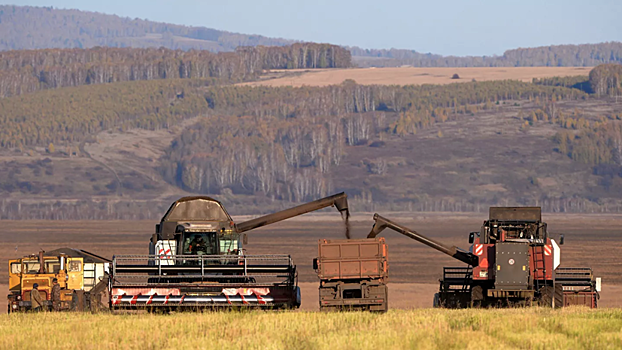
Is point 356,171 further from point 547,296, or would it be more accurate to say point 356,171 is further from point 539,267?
point 547,296

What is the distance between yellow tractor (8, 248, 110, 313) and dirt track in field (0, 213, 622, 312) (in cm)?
472

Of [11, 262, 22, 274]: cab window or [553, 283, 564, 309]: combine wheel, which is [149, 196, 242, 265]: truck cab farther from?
[553, 283, 564, 309]: combine wheel

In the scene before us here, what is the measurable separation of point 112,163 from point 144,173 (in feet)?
23.1

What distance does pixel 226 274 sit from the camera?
28844mm

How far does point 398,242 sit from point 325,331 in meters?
68.4

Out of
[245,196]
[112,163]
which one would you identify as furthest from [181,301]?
[112,163]

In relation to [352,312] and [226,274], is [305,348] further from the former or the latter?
[226,274]

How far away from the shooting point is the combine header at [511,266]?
29375 millimetres

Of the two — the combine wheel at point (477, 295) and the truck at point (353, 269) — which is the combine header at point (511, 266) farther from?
the truck at point (353, 269)

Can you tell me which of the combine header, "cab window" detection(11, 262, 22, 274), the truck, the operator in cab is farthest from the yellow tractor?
the combine header

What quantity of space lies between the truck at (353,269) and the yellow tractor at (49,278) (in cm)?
934

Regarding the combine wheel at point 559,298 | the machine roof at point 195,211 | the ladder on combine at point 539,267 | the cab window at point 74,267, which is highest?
the machine roof at point 195,211

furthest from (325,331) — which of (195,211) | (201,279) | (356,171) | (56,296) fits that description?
(356,171)

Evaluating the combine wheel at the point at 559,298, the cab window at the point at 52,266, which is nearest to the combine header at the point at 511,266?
the combine wheel at the point at 559,298
